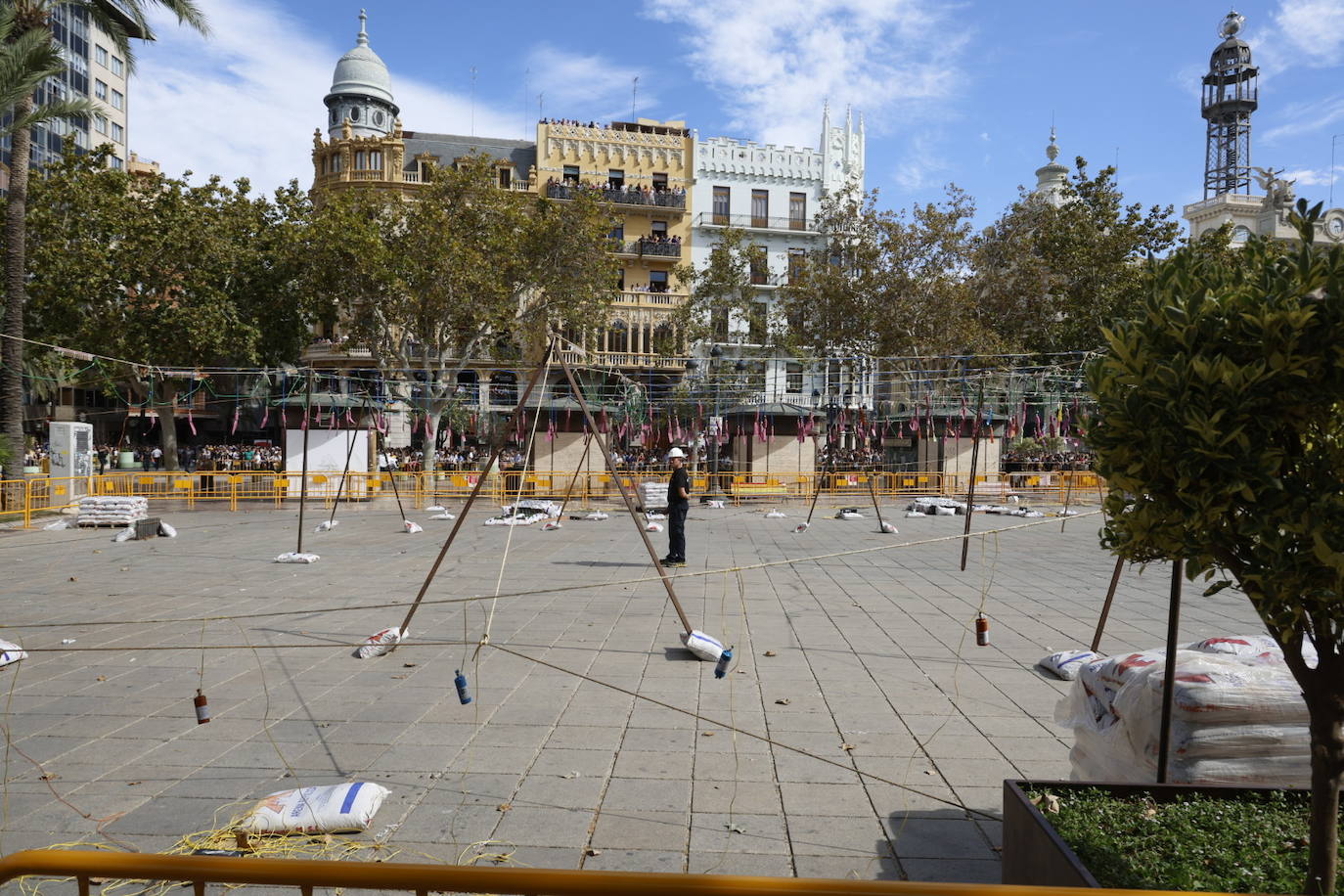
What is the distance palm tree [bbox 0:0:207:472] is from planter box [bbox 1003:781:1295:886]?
68.7 feet

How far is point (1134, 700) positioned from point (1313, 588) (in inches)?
64.3

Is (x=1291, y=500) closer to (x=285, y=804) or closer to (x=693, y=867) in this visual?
(x=693, y=867)

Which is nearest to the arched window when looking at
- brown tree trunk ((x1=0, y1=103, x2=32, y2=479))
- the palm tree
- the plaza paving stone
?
the palm tree

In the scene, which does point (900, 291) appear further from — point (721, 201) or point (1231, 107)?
point (1231, 107)

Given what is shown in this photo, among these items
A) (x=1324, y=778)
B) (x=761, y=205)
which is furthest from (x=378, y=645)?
(x=761, y=205)

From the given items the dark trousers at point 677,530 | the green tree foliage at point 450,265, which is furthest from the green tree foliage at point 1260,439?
the green tree foliage at point 450,265

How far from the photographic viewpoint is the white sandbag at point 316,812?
4.11m

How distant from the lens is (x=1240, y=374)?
254 centimetres

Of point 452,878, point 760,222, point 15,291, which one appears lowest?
point 452,878

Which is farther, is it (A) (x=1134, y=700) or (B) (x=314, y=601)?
(B) (x=314, y=601)

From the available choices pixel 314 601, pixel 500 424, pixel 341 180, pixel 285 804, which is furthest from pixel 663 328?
pixel 285 804

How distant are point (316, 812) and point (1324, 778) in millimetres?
4203

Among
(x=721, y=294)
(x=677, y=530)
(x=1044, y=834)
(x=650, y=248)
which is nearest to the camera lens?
(x=1044, y=834)

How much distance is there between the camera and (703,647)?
7.30 meters
